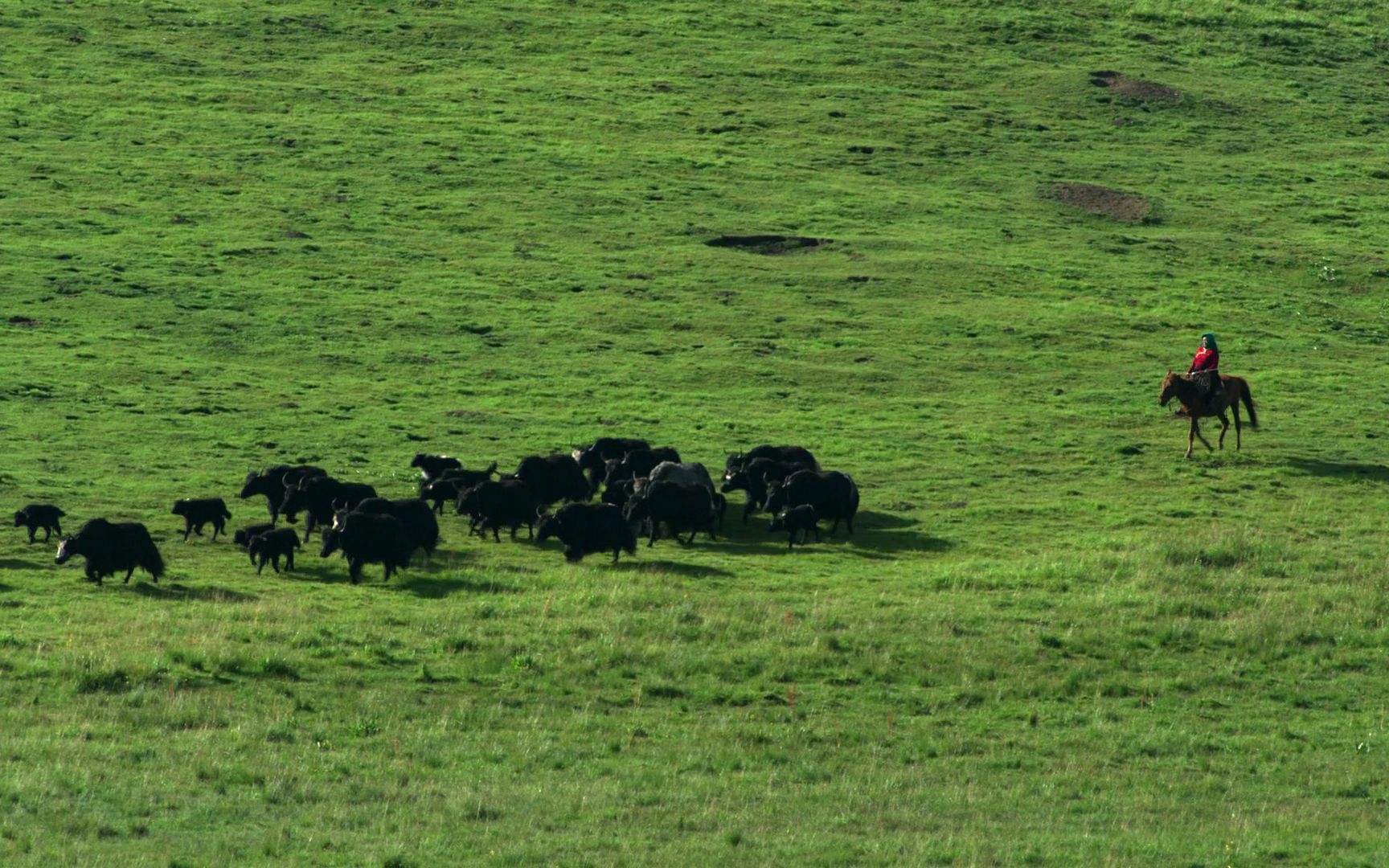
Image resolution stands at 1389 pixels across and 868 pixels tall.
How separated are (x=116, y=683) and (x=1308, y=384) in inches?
1216

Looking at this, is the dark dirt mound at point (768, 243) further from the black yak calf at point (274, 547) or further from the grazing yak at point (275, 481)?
the black yak calf at point (274, 547)

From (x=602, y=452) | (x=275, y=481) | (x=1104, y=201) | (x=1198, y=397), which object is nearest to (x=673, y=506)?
(x=602, y=452)

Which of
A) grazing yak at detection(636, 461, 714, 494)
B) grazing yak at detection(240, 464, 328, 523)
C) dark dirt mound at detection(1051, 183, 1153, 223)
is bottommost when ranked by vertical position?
grazing yak at detection(240, 464, 328, 523)

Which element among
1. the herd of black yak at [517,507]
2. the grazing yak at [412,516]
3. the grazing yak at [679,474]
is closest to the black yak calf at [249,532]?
the herd of black yak at [517,507]

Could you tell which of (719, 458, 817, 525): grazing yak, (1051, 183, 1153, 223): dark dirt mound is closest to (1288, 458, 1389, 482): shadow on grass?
(719, 458, 817, 525): grazing yak

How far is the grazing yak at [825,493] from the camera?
2894 centimetres

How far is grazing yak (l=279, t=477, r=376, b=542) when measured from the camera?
92.5 feet

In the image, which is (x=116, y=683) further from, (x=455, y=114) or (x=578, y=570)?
(x=455, y=114)

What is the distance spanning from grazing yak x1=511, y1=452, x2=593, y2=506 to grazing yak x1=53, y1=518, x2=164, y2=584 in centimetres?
722

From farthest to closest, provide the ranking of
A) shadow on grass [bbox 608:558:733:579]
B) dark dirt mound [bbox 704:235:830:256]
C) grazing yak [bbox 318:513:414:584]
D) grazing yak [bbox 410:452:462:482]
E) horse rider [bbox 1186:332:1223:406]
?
dark dirt mound [bbox 704:235:830:256], horse rider [bbox 1186:332:1223:406], grazing yak [bbox 410:452:462:482], shadow on grass [bbox 608:558:733:579], grazing yak [bbox 318:513:414:584]

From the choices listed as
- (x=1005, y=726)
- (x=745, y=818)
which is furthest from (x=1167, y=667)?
(x=745, y=818)

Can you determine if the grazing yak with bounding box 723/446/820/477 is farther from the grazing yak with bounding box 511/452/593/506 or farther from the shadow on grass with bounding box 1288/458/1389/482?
the shadow on grass with bounding box 1288/458/1389/482

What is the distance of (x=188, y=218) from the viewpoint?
5403 centimetres

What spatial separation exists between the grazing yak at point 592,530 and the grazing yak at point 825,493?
339 cm
